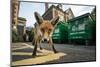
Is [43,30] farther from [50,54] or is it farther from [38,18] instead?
[50,54]

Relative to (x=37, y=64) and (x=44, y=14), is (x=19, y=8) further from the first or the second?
(x=37, y=64)

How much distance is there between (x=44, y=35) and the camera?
2.38m

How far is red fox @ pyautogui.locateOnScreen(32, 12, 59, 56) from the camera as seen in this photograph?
2330mm

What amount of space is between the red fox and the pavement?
0.17ft

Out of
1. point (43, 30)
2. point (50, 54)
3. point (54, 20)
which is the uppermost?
point (54, 20)

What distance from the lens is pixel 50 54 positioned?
7.84ft

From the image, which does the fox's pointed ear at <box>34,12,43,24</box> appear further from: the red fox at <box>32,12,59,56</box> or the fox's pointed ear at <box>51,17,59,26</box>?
the fox's pointed ear at <box>51,17,59,26</box>

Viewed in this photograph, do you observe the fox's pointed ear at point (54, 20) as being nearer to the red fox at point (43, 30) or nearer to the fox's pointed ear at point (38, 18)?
the red fox at point (43, 30)

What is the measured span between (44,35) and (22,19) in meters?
0.33

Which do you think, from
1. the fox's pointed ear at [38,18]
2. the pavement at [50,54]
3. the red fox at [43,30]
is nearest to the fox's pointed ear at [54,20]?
the red fox at [43,30]

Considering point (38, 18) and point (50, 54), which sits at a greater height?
point (38, 18)

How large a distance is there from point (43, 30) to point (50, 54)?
0.29 m

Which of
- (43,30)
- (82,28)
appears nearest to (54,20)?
A: (43,30)

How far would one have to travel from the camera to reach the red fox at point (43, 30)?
233 centimetres
